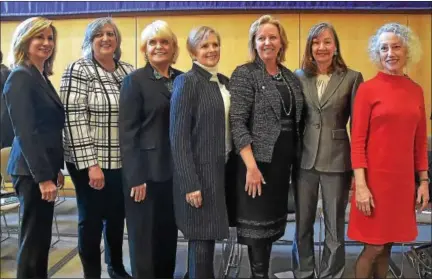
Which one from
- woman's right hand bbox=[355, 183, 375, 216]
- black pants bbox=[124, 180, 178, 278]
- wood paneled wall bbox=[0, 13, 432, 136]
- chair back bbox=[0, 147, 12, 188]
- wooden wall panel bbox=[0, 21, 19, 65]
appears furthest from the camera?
wooden wall panel bbox=[0, 21, 19, 65]

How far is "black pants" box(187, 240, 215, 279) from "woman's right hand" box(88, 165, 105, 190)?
1.64ft

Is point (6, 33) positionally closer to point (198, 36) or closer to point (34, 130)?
point (34, 130)

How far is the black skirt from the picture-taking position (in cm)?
180

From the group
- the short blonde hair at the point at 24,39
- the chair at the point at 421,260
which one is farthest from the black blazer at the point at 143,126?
the chair at the point at 421,260

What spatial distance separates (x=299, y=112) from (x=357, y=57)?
0.95 meters

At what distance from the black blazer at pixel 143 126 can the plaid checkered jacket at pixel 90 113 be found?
0.38 ft

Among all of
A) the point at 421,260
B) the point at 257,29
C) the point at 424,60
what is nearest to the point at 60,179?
the point at 257,29

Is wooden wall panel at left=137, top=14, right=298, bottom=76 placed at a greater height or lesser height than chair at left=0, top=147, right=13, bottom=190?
greater

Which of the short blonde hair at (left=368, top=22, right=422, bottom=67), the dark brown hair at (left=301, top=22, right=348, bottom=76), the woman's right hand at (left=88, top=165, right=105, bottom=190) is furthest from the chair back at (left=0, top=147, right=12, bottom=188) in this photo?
the short blonde hair at (left=368, top=22, right=422, bottom=67)

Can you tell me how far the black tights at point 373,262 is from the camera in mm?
1855

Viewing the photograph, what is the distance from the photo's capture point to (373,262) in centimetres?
189

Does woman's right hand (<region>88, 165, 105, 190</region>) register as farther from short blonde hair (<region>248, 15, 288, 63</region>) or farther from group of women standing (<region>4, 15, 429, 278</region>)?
short blonde hair (<region>248, 15, 288, 63</region>)

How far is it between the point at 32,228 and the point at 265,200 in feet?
3.47

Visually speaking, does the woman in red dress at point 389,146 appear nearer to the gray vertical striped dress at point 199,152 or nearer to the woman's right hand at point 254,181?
the woman's right hand at point 254,181
